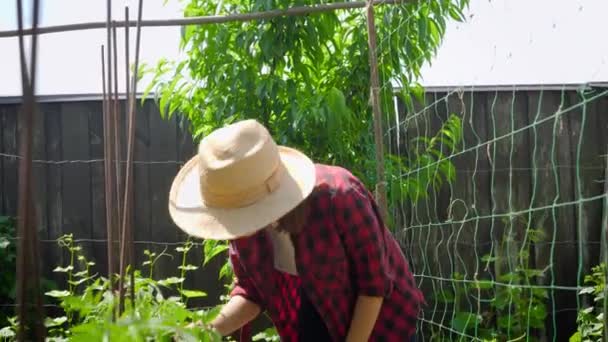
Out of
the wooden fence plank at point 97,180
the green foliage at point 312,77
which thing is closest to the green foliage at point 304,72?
the green foliage at point 312,77

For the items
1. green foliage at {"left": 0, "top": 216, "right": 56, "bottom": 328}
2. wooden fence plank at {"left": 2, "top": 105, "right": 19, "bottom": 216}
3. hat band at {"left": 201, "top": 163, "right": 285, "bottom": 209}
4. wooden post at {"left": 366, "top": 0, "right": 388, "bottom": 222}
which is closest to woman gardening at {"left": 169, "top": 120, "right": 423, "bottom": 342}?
hat band at {"left": 201, "top": 163, "right": 285, "bottom": 209}

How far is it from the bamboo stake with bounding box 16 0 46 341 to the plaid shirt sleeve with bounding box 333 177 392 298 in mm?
1112

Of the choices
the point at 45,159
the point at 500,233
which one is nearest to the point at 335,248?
the point at 500,233

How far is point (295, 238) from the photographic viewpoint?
5.95 feet

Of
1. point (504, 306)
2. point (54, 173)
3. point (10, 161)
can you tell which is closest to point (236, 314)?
point (504, 306)

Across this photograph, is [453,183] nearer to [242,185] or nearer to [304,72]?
[304,72]

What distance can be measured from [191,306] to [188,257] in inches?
9.5

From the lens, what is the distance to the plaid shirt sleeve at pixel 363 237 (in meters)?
1.74

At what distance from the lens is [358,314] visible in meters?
1.82

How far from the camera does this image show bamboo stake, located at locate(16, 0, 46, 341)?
611 millimetres

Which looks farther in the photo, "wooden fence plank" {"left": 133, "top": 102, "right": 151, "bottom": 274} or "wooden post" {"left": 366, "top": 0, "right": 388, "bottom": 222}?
"wooden fence plank" {"left": 133, "top": 102, "right": 151, "bottom": 274}

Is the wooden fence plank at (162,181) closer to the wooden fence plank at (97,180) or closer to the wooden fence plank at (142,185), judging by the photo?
the wooden fence plank at (142,185)

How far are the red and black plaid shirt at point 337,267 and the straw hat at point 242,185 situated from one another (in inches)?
4.0

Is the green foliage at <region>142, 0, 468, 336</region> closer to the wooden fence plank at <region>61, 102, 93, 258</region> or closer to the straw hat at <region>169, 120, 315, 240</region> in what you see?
the straw hat at <region>169, 120, 315, 240</region>
